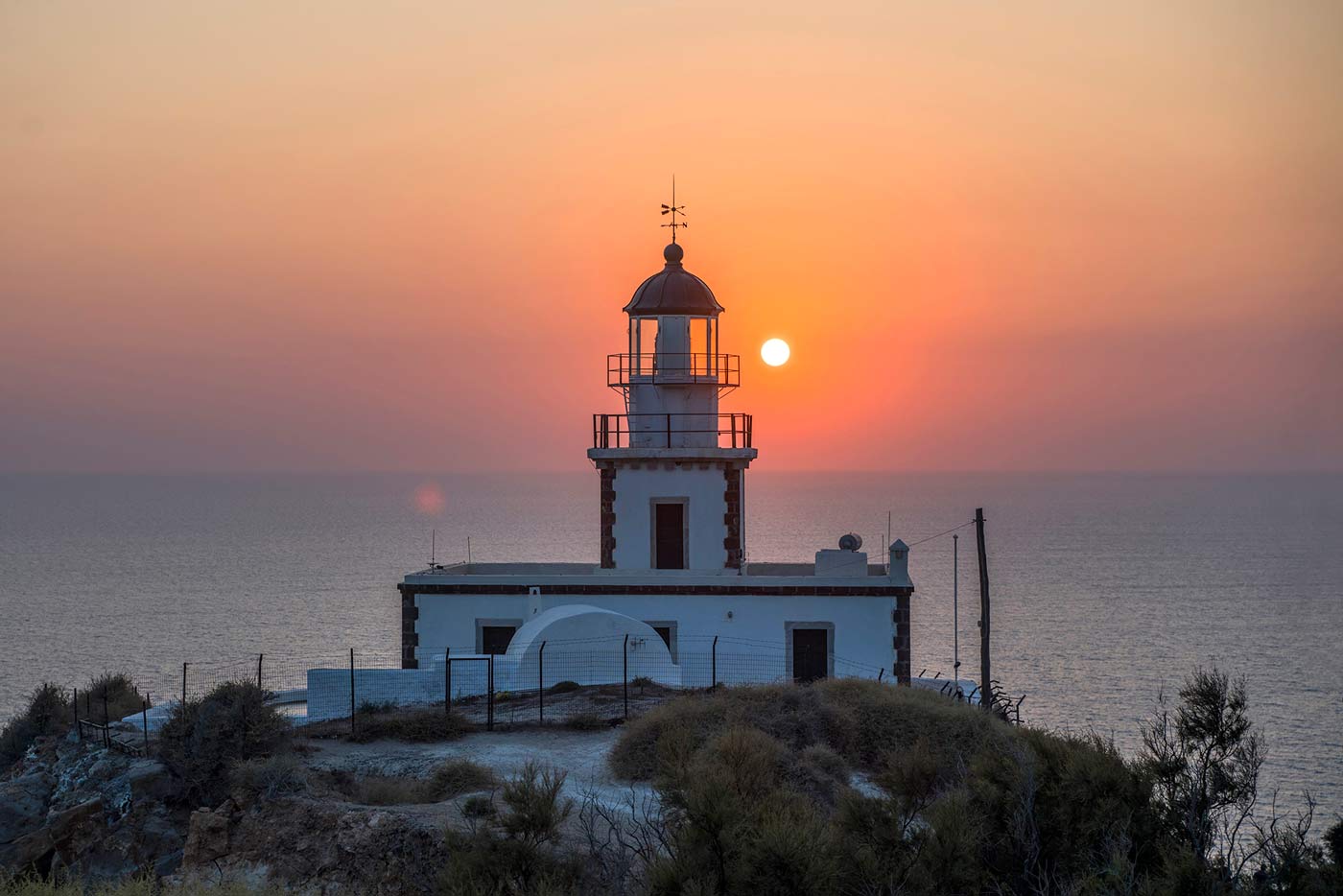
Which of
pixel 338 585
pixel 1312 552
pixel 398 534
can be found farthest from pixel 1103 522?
pixel 338 585

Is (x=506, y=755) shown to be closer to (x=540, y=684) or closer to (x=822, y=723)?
(x=540, y=684)

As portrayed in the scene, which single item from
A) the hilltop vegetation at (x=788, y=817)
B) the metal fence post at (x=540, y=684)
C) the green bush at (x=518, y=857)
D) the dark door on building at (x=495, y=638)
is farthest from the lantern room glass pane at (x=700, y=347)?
Answer: the green bush at (x=518, y=857)

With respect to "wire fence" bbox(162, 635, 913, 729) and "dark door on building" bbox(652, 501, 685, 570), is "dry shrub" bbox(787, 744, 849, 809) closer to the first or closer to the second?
"wire fence" bbox(162, 635, 913, 729)

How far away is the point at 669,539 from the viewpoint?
3078 centimetres

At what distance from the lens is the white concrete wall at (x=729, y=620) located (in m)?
28.8

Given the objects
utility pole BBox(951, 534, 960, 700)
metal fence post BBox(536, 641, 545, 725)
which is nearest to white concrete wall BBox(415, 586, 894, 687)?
utility pole BBox(951, 534, 960, 700)

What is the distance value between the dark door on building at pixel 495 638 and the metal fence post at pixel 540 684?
3108 mm

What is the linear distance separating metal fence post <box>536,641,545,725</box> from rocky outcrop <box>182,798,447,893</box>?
551 centimetres

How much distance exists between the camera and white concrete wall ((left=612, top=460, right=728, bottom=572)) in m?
30.6

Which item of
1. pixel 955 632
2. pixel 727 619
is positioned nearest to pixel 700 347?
pixel 727 619

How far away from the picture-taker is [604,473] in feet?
103

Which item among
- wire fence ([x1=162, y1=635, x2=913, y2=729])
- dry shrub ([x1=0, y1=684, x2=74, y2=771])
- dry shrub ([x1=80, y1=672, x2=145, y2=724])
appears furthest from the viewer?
dry shrub ([x1=80, y1=672, x2=145, y2=724])

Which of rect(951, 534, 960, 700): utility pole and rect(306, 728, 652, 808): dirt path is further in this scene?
rect(951, 534, 960, 700): utility pole

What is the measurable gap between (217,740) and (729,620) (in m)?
11.6
